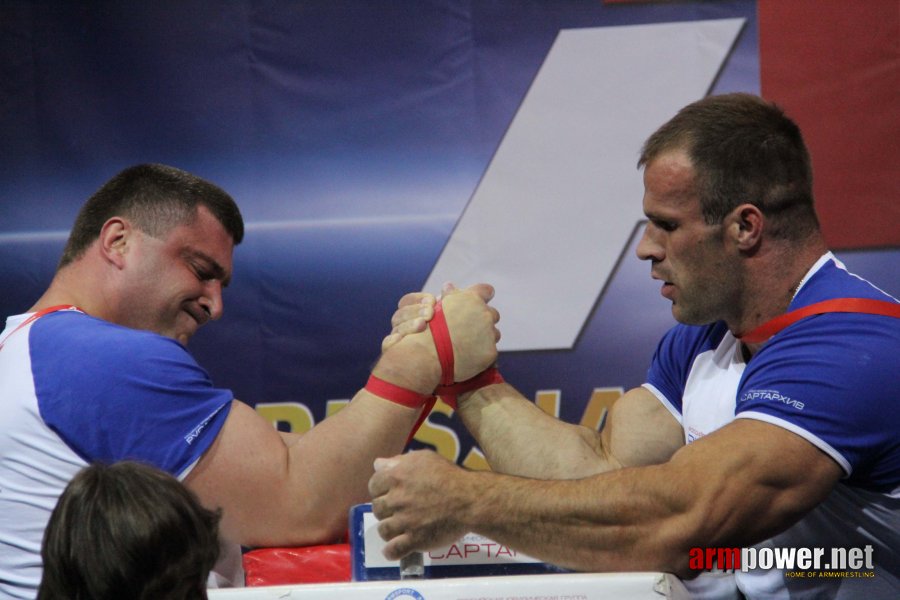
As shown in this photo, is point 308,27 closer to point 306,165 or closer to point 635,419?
point 306,165

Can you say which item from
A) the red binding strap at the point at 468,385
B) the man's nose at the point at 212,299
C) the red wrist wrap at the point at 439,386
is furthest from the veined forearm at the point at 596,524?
the man's nose at the point at 212,299

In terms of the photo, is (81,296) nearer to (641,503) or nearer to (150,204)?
(150,204)

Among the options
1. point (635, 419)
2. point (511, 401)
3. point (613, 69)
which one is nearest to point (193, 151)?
point (613, 69)

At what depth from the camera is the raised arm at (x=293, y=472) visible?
5.75 ft

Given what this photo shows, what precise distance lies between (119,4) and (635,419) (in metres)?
2.38

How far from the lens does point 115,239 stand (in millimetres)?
2115

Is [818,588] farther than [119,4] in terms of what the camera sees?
No

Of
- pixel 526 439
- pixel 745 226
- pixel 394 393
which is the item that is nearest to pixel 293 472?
pixel 394 393

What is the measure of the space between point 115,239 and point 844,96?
7.73ft

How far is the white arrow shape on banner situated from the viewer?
332cm

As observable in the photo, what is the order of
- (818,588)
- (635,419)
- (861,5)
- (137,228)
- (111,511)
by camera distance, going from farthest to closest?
1. (861,5)
2. (635,419)
3. (137,228)
4. (818,588)
5. (111,511)

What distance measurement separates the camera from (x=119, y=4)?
3.52 metres

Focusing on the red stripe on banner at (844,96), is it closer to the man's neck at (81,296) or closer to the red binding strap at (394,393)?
the red binding strap at (394,393)

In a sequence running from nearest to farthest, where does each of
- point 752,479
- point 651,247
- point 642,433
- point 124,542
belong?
point 124,542 < point 752,479 < point 651,247 < point 642,433
